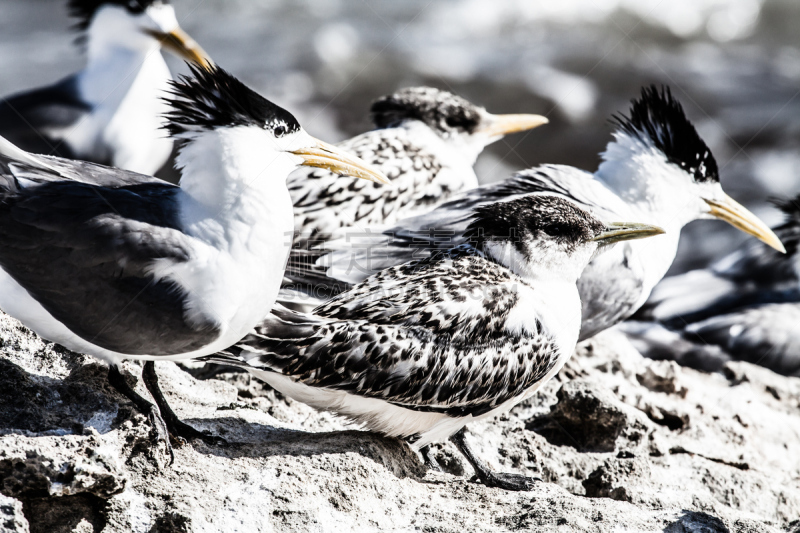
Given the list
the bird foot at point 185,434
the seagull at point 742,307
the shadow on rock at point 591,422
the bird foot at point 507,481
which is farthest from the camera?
the seagull at point 742,307

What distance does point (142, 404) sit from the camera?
322cm

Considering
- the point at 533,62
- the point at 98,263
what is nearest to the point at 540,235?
the point at 98,263

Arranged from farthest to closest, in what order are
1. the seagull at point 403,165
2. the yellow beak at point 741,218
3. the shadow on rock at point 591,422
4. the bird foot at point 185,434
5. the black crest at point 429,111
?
the black crest at point 429,111
the yellow beak at point 741,218
the seagull at point 403,165
the shadow on rock at point 591,422
the bird foot at point 185,434

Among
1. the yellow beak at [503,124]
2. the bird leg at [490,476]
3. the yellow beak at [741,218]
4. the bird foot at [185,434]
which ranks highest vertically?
the yellow beak at [741,218]

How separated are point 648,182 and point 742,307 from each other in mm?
2201

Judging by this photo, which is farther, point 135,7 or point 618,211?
point 135,7

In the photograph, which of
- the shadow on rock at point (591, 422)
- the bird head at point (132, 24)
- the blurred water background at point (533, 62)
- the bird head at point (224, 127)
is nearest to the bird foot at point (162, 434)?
the bird head at point (224, 127)

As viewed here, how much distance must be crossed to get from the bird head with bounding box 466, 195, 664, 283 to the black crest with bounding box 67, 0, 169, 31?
3876 millimetres

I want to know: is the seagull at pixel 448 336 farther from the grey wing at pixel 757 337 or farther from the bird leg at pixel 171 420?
the grey wing at pixel 757 337

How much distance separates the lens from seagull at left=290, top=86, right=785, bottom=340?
453cm

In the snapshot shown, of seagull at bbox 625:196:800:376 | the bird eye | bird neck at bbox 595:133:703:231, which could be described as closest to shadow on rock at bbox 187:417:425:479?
bird neck at bbox 595:133:703:231

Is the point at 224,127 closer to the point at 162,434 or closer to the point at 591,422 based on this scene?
the point at 162,434

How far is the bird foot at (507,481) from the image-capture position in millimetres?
3643

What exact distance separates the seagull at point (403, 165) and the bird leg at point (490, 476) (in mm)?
1415
